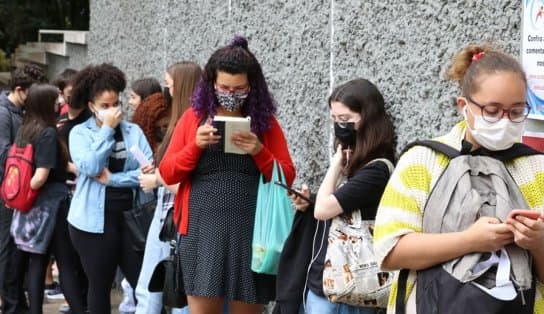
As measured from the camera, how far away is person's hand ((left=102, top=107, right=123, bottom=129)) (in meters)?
6.28

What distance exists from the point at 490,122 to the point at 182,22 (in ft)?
21.5

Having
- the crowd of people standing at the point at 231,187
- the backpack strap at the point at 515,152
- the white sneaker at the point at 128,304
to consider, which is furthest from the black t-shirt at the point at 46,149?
the backpack strap at the point at 515,152

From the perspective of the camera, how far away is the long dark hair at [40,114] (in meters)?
7.11

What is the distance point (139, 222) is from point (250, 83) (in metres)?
1.60

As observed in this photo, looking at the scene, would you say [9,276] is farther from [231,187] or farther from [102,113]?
[231,187]

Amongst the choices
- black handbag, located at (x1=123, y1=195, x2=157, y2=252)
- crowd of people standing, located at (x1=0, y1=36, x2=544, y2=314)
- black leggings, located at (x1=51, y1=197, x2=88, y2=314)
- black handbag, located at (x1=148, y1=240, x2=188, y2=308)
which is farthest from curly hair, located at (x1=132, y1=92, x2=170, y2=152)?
black handbag, located at (x1=148, y1=240, x2=188, y2=308)

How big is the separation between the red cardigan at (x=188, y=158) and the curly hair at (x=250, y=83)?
69 mm

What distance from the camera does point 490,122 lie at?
2924 millimetres

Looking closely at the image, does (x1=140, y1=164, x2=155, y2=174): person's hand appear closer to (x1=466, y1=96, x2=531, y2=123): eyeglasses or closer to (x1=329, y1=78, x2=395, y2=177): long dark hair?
(x1=329, y1=78, x2=395, y2=177): long dark hair

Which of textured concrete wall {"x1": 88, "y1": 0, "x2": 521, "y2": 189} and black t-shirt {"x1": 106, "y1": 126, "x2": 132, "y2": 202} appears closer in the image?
textured concrete wall {"x1": 88, "y1": 0, "x2": 521, "y2": 189}

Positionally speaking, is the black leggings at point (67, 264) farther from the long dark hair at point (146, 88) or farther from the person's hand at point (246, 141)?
the person's hand at point (246, 141)

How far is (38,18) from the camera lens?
22469mm

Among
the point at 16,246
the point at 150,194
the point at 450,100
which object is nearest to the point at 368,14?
the point at 450,100

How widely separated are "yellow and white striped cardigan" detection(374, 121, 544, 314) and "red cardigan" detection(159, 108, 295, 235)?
5.84 ft
